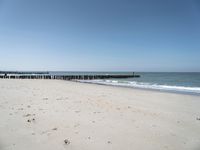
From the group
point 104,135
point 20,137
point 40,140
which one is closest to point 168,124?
point 104,135

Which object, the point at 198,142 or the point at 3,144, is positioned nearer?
the point at 3,144

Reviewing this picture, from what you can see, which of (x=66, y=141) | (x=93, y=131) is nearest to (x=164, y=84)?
(x=93, y=131)

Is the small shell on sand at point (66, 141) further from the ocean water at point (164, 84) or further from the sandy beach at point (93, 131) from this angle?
the ocean water at point (164, 84)

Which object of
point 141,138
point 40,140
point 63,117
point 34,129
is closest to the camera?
point 40,140

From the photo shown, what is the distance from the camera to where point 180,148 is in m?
3.94

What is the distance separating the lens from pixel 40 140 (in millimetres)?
4094

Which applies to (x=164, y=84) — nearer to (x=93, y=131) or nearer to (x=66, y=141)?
(x=93, y=131)

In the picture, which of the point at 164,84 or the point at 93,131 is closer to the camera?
the point at 93,131

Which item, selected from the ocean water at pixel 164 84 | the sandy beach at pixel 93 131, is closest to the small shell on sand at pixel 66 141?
the sandy beach at pixel 93 131

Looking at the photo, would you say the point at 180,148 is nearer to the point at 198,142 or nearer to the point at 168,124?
the point at 198,142

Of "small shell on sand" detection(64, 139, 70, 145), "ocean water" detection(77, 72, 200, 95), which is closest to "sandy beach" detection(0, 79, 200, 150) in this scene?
"small shell on sand" detection(64, 139, 70, 145)

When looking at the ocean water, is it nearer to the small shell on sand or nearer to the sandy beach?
the sandy beach

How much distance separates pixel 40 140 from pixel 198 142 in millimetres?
3846

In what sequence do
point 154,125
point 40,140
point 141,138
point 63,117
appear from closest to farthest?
point 40,140 < point 141,138 < point 154,125 < point 63,117
